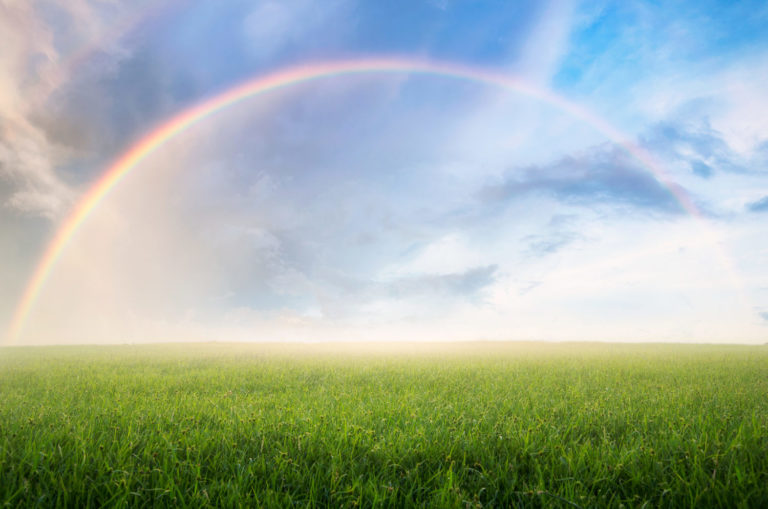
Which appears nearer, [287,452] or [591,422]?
[287,452]

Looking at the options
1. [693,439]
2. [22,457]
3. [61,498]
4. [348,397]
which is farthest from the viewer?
[348,397]

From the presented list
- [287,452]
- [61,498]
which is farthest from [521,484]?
[61,498]

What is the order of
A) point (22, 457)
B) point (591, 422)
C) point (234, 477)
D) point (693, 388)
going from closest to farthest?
point (234, 477) < point (22, 457) < point (591, 422) < point (693, 388)

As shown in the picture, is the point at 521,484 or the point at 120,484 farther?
the point at 521,484

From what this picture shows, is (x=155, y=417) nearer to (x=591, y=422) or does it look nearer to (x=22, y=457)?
(x=22, y=457)

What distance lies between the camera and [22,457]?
13.9 feet

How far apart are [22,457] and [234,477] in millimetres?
2647

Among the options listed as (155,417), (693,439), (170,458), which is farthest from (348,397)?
(693,439)

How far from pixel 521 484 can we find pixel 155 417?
18.8 feet

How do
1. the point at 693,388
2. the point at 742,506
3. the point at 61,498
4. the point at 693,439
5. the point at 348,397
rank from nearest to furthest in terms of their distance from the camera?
the point at 742,506 < the point at 61,498 < the point at 693,439 < the point at 348,397 < the point at 693,388

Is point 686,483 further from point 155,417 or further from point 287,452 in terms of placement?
point 155,417

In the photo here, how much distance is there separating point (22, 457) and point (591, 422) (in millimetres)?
7887

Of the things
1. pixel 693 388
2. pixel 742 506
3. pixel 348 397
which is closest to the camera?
pixel 742 506

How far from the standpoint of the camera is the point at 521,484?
12.8 feet
